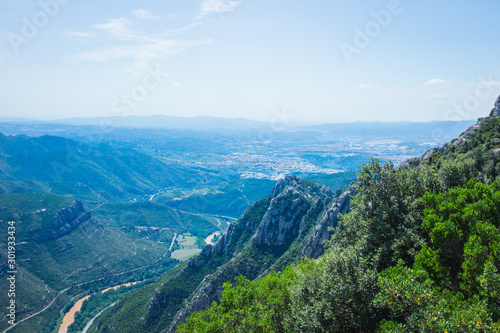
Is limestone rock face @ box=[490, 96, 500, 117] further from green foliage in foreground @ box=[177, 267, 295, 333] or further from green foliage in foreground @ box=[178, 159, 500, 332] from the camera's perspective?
green foliage in foreground @ box=[177, 267, 295, 333]

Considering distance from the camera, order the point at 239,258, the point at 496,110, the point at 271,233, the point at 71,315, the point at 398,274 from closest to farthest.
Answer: the point at 398,274 → the point at 496,110 → the point at 239,258 → the point at 271,233 → the point at 71,315

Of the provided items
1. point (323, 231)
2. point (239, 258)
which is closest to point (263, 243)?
point (239, 258)

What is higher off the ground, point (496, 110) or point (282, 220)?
point (496, 110)

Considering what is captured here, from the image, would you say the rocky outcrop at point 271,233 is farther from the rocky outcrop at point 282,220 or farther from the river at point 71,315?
the river at point 71,315

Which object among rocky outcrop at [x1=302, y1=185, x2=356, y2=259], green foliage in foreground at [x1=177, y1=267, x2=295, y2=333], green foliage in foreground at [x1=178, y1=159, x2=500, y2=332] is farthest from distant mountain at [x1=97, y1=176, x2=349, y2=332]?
green foliage in foreground at [x1=177, y1=267, x2=295, y2=333]

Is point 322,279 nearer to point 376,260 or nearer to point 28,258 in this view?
point 376,260

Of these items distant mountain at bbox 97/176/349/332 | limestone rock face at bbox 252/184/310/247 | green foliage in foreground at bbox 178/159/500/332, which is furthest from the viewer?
limestone rock face at bbox 252/184/310/247

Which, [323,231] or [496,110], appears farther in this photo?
[323,231]

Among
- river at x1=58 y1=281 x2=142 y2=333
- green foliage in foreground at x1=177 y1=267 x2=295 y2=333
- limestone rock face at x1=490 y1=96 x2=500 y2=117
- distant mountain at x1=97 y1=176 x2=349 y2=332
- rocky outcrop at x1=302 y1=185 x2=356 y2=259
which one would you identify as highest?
limestone rock face at x1=490 y1=96 x2=500 y2=117

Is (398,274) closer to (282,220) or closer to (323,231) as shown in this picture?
(323,231)
